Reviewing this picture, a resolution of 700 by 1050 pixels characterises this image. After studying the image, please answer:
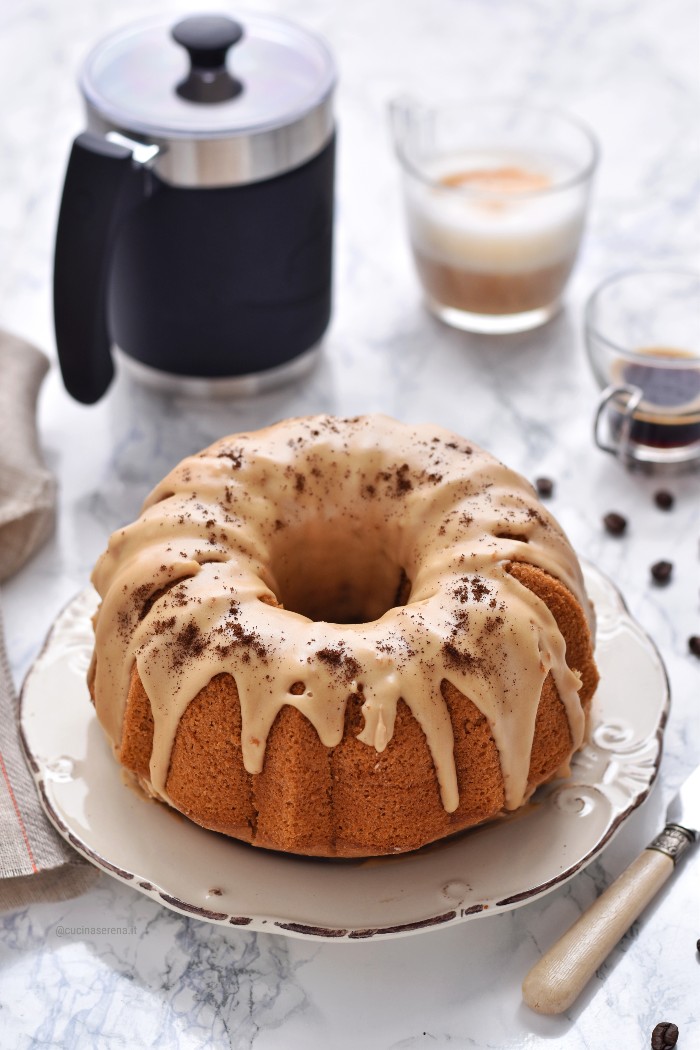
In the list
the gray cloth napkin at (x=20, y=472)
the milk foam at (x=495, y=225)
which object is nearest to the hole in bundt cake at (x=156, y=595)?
the gray cloth napkin at (x=20, y=472)

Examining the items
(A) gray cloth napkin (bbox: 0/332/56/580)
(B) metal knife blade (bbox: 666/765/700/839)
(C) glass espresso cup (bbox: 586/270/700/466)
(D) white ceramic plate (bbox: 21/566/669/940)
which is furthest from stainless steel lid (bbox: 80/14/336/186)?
(B) metal knife blade (bbox: 666/765/700/839)

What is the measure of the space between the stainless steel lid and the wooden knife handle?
3.77ft

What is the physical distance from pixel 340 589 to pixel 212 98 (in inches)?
32.6

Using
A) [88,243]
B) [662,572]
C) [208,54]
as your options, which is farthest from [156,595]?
[208,54]

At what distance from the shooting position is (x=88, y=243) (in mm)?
1933

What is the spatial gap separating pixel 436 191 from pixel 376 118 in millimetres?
741

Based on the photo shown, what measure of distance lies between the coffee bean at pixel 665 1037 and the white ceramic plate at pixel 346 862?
0.18m

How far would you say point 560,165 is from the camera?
7.91 feet

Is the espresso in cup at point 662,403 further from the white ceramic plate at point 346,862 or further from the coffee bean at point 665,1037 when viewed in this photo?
the coffee bean at point 665,1037

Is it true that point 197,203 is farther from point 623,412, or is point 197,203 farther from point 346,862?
point 346,862

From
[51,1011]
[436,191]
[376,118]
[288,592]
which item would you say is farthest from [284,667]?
[376,118]

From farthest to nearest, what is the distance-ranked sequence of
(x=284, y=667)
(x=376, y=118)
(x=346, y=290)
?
1. (x=376, y=118)
2. (x=346, y=290)
3. (x=284, y=667)

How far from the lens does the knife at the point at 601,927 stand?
53.4 inches

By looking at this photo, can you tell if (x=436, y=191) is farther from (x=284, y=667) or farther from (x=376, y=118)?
(x=284, y=667)
